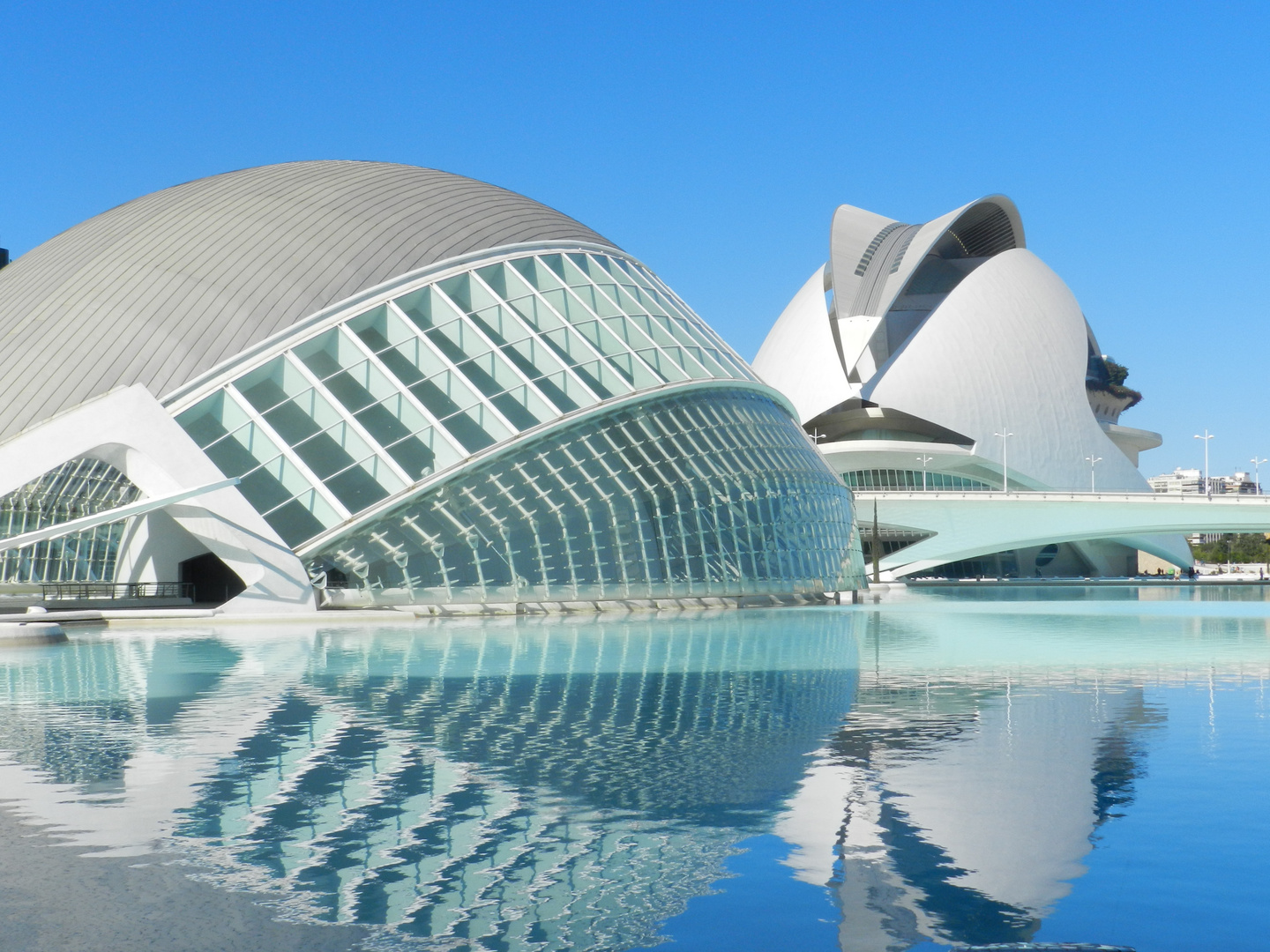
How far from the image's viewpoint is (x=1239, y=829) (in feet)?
23.5

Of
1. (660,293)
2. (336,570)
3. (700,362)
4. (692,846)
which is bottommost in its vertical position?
(692,846)

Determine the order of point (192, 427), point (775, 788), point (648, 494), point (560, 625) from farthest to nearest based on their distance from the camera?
1. point (648, 494)
2. point (192, 427)
3. point (560, 625)
4. point (775, 788)

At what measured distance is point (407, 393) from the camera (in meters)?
27.5

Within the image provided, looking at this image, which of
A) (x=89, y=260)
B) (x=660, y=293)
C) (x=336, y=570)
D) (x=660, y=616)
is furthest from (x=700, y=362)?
(x=89, y=260)

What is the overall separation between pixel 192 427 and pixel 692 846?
22.2 metres

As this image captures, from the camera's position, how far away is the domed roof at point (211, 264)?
2748cm

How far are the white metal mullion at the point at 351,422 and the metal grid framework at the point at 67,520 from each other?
19.8 feet

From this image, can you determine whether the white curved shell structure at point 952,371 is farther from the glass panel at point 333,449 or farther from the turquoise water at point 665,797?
the turquoise water at point 665,797

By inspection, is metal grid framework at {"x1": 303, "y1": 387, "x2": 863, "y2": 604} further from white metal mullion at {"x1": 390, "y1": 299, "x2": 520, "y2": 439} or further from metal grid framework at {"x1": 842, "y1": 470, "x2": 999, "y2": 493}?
metal grid framework at {"x1": 842, "y1": 470, "x2": 999, "y2": 493}

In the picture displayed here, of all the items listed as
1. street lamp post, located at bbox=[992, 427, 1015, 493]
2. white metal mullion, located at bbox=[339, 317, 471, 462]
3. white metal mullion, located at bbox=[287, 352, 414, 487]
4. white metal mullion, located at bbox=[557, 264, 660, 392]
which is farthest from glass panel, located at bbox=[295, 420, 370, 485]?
street lamp post, located at bbox=[992, 427, 1015, 493]

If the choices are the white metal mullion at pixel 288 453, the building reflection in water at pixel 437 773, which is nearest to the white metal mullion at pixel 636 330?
the white metal mullion at pixel 288 453

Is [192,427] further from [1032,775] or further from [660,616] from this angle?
[1032,775]

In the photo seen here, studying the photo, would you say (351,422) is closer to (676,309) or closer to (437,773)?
(676,309)

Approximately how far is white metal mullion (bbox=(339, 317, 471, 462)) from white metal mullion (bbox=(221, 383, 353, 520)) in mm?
1607
